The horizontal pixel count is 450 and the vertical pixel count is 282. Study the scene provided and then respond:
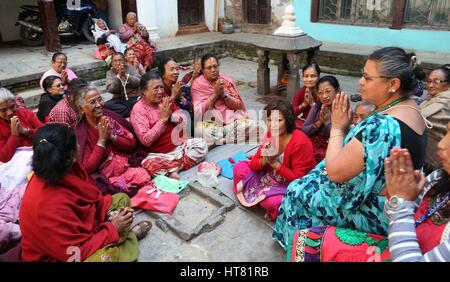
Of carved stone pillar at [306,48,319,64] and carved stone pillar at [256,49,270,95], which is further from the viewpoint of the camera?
carved stone pillar at [256,49,270,95]

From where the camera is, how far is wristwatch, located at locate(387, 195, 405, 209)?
144cm

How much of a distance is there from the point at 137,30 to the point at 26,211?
20.0 feet

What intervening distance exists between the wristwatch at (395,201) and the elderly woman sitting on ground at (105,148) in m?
2.20

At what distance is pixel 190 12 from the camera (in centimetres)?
994

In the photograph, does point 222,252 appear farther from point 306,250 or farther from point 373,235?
point 373,235

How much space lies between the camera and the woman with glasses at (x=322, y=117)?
330 cm

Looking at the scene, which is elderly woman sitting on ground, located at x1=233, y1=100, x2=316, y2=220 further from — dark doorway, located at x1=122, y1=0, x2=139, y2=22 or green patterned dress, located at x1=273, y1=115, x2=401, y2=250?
dark doorway, located at x1=122, y1=0, x2=139, y2=22

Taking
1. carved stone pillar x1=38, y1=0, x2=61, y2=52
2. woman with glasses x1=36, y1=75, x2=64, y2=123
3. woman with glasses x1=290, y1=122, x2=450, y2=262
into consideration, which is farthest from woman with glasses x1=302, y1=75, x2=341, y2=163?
carved stone pillar x1=38, y1=0, x2=61, y2=52

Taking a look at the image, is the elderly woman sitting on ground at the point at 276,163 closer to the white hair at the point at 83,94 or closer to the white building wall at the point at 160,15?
the white hair at the point at 83,94

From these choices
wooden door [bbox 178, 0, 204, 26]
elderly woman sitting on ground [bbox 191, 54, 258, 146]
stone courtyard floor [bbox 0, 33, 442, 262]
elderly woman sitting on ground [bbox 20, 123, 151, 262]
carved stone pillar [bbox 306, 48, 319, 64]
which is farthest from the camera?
wooden door [bbox 178, 0, 204, 26]

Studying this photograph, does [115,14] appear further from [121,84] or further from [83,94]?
[83,94]

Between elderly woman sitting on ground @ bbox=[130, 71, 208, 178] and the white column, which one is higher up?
the white column

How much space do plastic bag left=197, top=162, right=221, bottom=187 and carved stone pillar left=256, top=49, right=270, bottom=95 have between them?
2914 millimetres

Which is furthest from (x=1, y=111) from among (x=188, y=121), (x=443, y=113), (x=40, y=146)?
(x=443, y=113)
